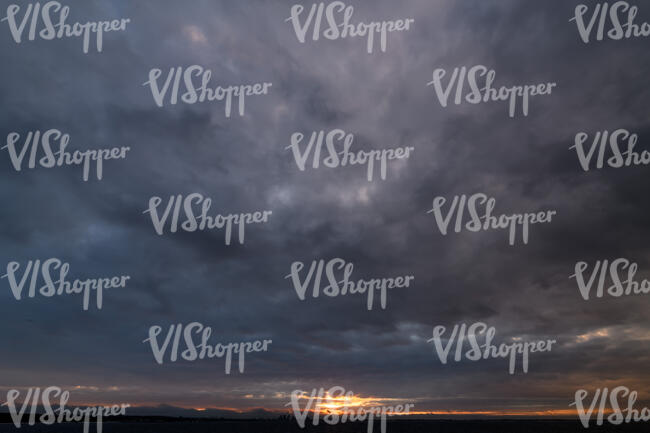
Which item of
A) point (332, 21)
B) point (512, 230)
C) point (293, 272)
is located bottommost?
point (293, 272)

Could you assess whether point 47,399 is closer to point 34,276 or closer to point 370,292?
point 34,276

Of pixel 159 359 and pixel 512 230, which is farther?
pixel 512 230

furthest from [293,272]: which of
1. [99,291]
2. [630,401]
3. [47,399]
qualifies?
[630,401]

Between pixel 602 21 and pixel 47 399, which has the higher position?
pixel 602 21

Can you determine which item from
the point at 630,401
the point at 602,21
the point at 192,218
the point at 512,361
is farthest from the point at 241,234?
the point at 630,401

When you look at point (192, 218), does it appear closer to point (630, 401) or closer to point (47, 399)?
point (47, 399)

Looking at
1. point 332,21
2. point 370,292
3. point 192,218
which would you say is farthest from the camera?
point 370,292

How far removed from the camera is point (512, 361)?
137 ft

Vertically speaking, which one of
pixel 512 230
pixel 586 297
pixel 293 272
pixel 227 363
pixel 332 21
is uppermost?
pixel 332 21

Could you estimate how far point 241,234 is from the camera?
44219mm

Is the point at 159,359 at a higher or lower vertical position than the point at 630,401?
higher

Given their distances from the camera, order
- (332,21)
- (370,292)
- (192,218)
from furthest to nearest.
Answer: (370,292) → (192,218) → (332,21)

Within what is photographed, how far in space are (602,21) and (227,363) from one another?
144ft

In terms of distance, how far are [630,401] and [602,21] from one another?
34381mm
